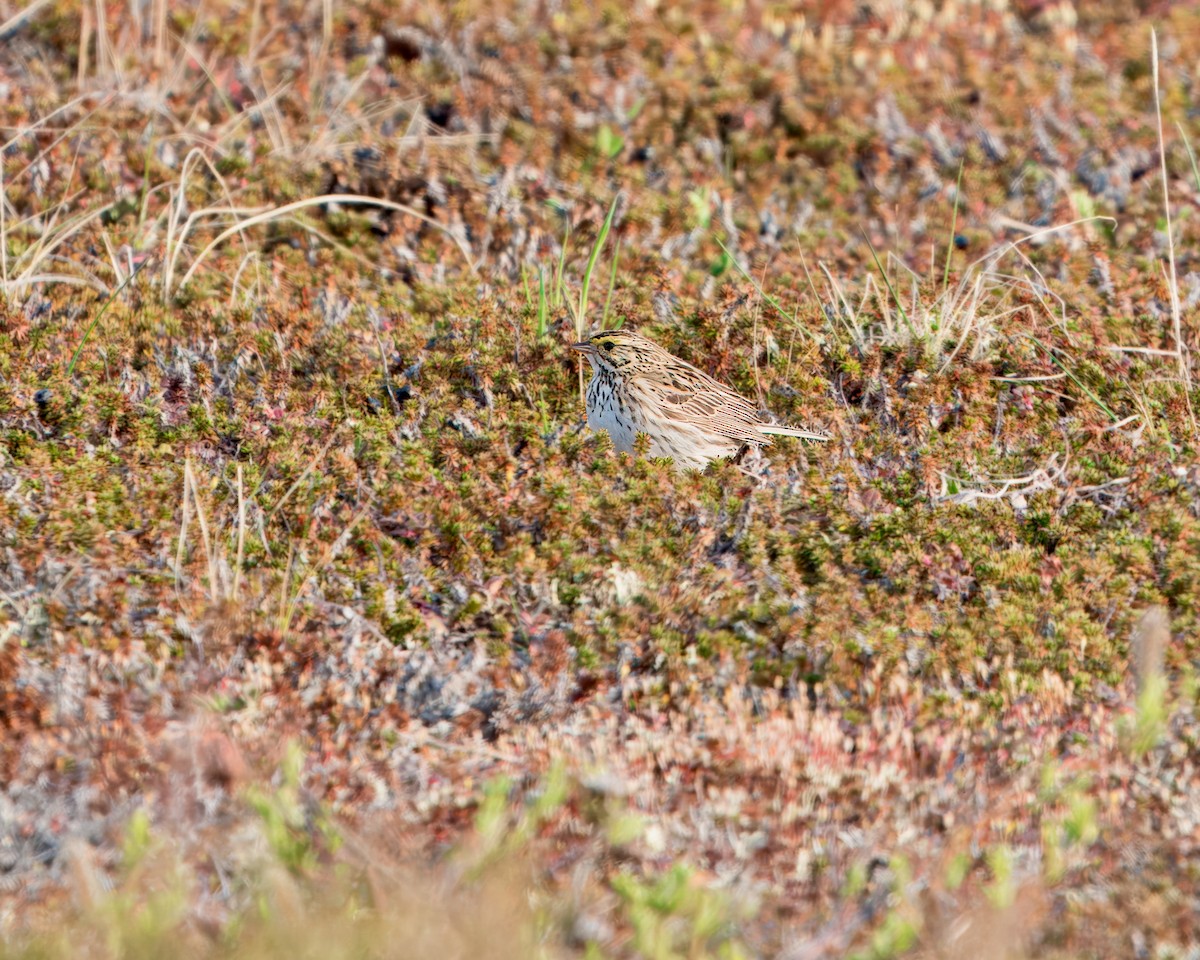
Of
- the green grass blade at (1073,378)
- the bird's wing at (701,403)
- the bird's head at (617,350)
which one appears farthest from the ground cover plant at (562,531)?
the bird's head at (617,350)

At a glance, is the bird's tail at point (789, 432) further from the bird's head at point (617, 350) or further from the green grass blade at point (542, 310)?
the green grass blade at point (542, 310)

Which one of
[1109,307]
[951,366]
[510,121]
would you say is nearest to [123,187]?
[510,121]

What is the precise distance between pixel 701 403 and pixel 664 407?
0.76 ft

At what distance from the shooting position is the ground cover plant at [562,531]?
4.54 m

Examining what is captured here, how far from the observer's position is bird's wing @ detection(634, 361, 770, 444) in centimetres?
674

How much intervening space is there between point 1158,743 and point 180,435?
4738mm

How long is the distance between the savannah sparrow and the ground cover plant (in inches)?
5.6

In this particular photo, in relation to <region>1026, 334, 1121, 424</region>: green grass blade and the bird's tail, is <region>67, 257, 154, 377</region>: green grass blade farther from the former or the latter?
<region>1026, 334, 1121, 424</region>: green grass blade

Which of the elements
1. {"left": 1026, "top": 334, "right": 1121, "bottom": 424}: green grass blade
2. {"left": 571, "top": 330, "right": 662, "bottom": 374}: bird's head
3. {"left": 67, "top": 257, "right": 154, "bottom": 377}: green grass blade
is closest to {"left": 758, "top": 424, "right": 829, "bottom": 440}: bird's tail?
{"left": 571, "top": 330, "right": 662, "bottom": 374}: bird's head

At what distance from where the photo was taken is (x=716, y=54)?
1096 cm

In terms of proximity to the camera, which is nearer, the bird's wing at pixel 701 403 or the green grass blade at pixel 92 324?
the bird's wing at pixel 701 403

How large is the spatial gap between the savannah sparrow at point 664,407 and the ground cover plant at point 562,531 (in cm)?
14

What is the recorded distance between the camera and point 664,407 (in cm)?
671

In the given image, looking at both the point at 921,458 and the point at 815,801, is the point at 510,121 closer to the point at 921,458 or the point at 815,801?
the point at 921,458
